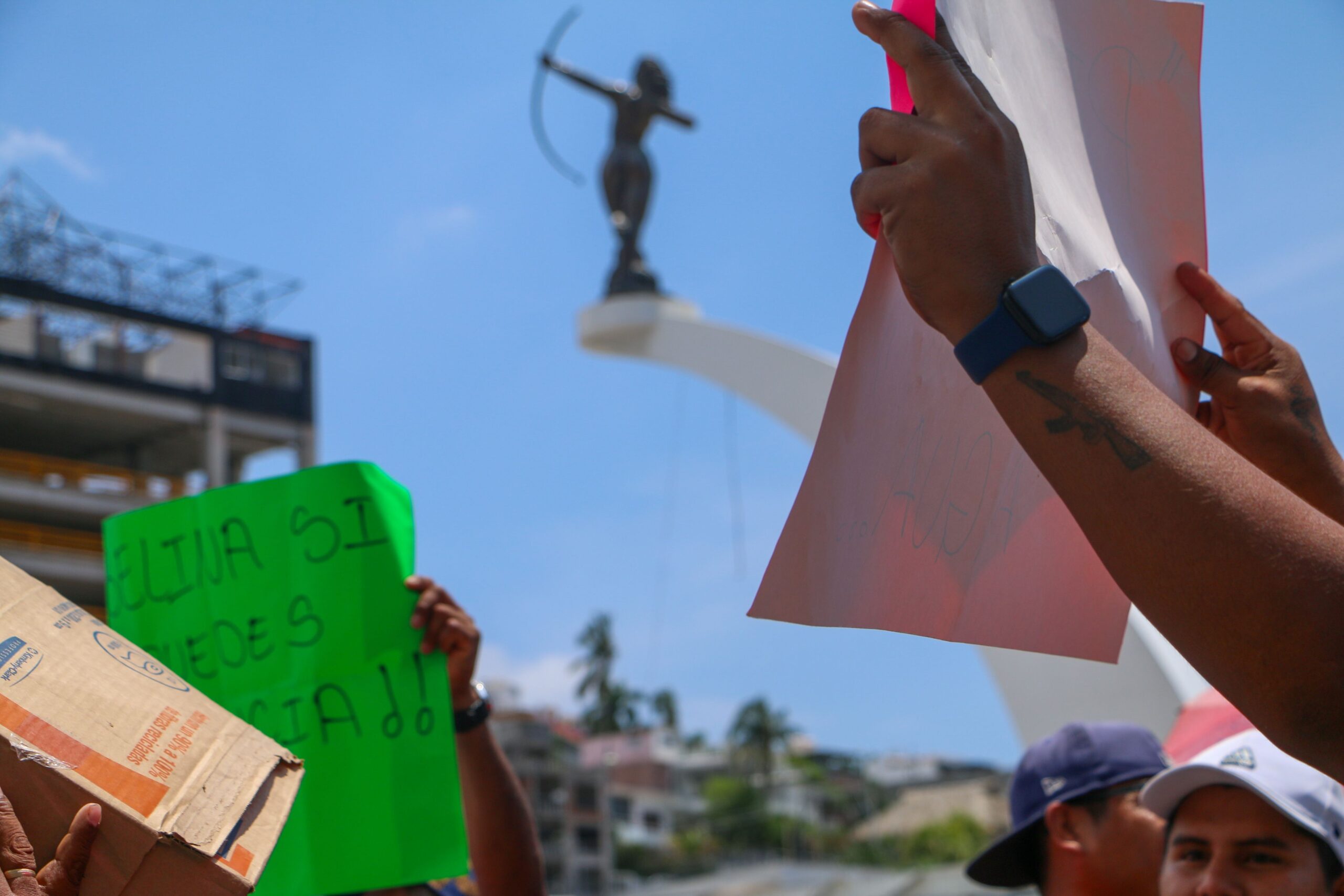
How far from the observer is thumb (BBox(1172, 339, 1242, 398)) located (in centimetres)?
131

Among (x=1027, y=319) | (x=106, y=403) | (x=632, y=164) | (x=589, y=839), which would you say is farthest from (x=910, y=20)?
(x=589, y=839)

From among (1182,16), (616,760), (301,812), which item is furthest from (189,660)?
(616,760)

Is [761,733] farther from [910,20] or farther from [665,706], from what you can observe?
[910,20]

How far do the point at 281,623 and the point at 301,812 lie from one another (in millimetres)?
268

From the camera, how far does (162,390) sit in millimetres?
35906

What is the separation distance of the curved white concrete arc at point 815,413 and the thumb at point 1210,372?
625 centimetres

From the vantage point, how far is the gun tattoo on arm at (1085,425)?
2.69 ft

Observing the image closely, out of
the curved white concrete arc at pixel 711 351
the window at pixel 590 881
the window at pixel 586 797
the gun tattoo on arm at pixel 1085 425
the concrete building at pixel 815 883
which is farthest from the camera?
the window at pixel 586 797

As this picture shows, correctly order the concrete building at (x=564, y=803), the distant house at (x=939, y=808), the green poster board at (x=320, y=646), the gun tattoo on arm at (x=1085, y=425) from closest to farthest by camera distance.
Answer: the gun tattoo on arm at (x=1085, y=425), the green poster board at (x=320, y=646), the distant house at (x=939, y=808), the concrete building at (x=564, y=803)

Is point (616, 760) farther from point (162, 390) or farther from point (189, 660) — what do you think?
point (189, 660)

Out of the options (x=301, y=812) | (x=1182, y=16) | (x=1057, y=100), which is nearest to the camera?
(x=1057, y=100)

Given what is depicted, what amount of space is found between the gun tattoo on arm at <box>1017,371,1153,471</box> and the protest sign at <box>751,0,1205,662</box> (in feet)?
0.59

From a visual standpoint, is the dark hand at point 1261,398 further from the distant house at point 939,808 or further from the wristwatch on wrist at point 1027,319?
the distant house at point 939,808

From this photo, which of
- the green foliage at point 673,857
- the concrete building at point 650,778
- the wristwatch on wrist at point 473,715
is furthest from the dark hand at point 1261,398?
the concrete building at point 650,778
